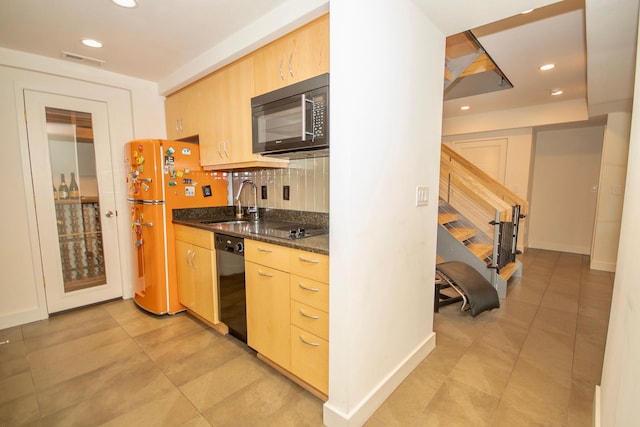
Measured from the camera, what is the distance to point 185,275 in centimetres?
265

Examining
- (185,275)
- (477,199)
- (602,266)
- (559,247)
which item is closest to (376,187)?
(185,275)

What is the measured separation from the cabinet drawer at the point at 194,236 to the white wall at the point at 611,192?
17.4 feet

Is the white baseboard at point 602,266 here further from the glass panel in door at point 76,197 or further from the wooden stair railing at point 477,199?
the glass panel in door at point 76,197

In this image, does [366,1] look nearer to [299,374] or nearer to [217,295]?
[299,374]

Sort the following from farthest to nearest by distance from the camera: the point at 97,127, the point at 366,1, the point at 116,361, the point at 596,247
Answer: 1. the point at 596,247
2. the point at 97,127
3. the point at 116,361
4. the point at 366,1

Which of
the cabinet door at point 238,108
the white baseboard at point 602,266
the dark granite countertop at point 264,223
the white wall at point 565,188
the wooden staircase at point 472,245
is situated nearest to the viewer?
the dark granite countertop at point 264,223

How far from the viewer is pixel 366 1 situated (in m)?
1.32

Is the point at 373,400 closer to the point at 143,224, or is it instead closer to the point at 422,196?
the point at 422,196

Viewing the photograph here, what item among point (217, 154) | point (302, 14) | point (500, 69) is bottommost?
point (217, 154)

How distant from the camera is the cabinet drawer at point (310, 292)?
1529 mm

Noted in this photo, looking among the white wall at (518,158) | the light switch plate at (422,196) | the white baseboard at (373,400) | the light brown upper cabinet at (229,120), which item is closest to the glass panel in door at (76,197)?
the light brown upper cabinet at (229,120)

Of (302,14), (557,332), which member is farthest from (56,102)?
(557,332)

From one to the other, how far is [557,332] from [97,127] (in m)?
4.66

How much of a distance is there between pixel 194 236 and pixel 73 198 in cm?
146
